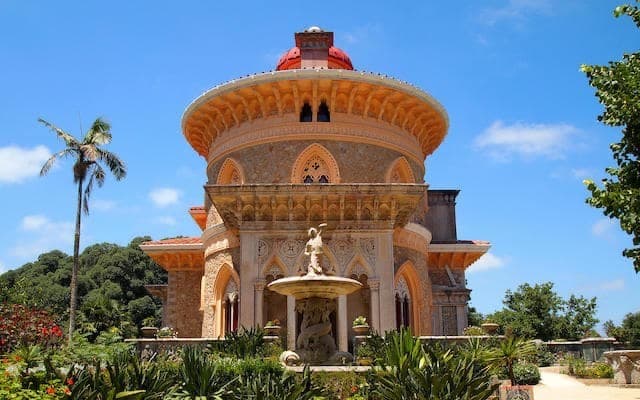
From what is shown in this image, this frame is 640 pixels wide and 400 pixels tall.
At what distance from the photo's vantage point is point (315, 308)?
14312 mm

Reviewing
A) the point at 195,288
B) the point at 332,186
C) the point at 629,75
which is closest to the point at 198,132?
the point at 195,288

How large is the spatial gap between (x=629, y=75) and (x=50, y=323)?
61.9ft

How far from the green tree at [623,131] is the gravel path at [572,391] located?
4499mm

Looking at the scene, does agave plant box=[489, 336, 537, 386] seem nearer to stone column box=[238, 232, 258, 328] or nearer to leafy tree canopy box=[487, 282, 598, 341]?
stone column box=[238, 232, 258, 328]

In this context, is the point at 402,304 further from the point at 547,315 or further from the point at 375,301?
the point at 547,315

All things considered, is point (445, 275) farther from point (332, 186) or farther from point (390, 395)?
point (390, 395)

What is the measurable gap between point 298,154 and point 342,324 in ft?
19.5

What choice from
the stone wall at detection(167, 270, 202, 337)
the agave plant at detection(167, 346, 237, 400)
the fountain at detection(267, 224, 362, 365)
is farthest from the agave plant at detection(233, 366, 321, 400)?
the stone wall at detection(167, 270, 202, 337)

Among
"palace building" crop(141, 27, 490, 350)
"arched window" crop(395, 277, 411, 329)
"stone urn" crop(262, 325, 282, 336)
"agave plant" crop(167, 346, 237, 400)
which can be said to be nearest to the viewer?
"agave plant" crop(167, 346, 237, 400)

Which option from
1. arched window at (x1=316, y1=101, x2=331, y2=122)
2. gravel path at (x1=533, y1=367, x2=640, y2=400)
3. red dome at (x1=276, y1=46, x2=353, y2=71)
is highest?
red dome at (x1=276, y1=46, x2=353, y2=71)

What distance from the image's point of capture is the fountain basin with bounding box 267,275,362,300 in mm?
14016

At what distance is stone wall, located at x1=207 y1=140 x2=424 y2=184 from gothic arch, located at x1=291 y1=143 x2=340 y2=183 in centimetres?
14

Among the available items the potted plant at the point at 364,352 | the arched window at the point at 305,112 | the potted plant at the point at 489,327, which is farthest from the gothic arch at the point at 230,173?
the potted plant at the point at 489,327

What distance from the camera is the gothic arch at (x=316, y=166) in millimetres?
22000
